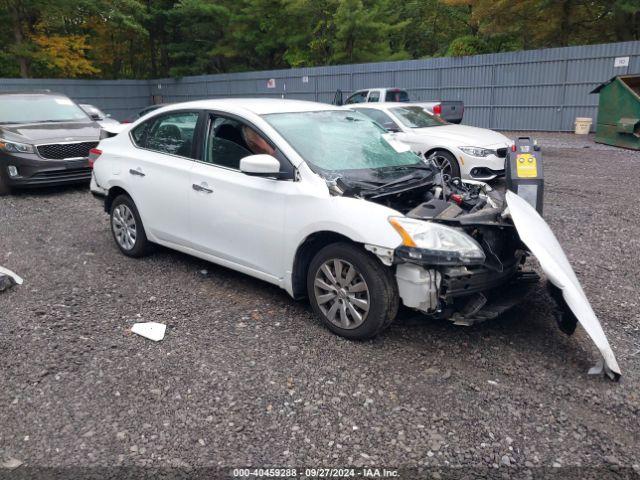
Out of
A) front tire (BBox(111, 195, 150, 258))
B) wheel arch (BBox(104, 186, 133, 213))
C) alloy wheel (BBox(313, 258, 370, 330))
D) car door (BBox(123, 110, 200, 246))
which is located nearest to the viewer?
alloy wheel (BBox(313, 258, 370, 330))

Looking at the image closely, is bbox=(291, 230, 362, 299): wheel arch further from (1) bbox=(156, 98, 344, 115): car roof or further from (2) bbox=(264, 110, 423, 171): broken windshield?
(1) bbox=(156, 98, 344, 115): car roof

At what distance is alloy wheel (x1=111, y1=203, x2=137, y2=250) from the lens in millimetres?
5902

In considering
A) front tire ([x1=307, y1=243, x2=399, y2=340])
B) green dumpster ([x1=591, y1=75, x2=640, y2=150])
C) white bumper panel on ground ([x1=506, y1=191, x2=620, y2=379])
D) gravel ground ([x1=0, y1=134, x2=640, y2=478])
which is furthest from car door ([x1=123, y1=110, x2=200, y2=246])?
green dumpster ([x1=591, y1=75, x2=640, y2=150])

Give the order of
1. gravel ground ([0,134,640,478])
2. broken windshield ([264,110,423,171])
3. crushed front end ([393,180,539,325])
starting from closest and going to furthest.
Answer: gravel ground ([0,134,640,478]) → crushed front end ([393,180,539,325]) → broken windshield ([264,110,423,171])

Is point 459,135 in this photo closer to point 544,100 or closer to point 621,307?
point 621,307

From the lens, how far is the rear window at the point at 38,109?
1009cm

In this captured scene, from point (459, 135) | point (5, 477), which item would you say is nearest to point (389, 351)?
point (5, 477)

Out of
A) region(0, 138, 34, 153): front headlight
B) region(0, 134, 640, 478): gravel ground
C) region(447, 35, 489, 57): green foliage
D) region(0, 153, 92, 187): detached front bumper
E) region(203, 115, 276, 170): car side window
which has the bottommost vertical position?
region(0, 134, 640, 478): gravel ground

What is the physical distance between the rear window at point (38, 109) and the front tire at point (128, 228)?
539 cm

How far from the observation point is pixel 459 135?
9570 millimetres

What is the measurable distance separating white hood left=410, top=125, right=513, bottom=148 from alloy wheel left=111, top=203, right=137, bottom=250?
5.62m

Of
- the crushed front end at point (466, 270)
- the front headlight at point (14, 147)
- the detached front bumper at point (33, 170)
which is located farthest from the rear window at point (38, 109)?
the crushed front end at point (466, 270)

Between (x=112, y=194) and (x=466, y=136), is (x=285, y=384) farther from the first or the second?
(x=466, y=136)

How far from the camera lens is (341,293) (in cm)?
400
